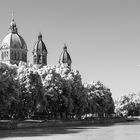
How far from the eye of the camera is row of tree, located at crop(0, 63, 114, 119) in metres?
86.3

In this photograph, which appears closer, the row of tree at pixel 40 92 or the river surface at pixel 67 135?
the river surface at pixel 67 135

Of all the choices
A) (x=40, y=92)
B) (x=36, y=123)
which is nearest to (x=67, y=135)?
(x=36, y=123)

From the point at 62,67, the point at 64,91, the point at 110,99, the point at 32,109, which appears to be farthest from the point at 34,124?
the point at 110,99

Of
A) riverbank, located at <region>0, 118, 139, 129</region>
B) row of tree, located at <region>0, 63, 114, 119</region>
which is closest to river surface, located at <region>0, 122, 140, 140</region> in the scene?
riverbank, located at <region>0, 118, 139, 129</region>

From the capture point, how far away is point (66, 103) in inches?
4345

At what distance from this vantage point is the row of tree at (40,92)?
283ft

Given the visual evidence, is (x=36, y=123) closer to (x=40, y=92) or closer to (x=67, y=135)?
(x=40, y=92)

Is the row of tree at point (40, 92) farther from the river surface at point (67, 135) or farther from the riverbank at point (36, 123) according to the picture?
the river surface at point (67, 135)

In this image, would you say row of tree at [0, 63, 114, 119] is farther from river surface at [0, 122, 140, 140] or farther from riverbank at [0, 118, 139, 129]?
river surface at [0, 122, 140, 140]

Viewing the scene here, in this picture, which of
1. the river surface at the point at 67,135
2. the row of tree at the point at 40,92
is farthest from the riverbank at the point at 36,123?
the river surface at the point at 67,135

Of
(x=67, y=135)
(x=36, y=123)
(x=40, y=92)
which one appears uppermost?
(x=40, y=92)

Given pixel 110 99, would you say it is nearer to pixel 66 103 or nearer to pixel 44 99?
pixel 66 103

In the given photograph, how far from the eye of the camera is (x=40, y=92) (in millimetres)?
100250

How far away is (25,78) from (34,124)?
10.8 m
